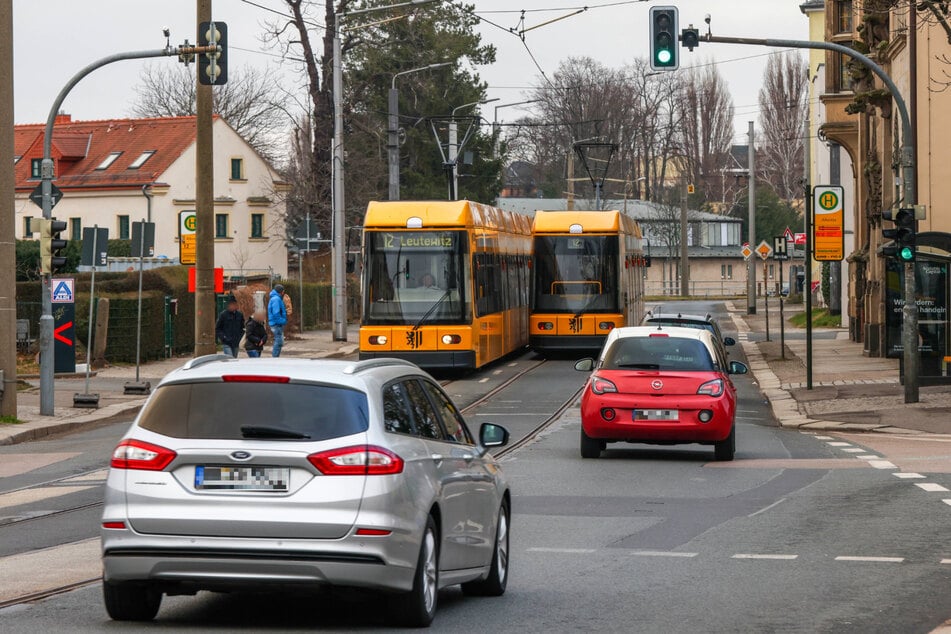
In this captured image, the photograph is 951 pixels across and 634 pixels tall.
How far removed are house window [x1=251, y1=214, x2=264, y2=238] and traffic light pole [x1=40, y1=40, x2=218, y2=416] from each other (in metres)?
60.5

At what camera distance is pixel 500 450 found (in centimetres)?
2022

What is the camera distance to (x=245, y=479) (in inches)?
315

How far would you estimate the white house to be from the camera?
82.6 m

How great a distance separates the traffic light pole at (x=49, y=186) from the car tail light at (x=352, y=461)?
1791 cm

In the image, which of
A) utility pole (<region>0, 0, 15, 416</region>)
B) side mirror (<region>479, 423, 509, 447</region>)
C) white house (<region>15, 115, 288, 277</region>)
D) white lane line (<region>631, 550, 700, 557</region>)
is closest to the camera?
side mirror (<region>479, 423, 509, 447</region>)

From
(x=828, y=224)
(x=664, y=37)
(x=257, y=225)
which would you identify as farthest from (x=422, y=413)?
(x=257, y=225)

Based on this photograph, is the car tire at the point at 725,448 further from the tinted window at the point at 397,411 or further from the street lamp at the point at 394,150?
the street lamp at the point at 394,150

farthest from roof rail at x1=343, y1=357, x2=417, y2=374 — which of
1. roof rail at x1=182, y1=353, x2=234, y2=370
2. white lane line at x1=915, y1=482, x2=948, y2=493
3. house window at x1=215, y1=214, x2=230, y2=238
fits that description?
house window at x1=215, y1=214, x2=230, y2=238

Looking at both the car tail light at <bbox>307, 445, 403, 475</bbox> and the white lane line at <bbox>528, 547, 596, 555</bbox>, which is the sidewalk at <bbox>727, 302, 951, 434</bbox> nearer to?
the white lane line at <bbox>528, 547, 596, 555</bbox>

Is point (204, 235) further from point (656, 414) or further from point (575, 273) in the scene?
point (575, 273)

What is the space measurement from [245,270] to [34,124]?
48.6 ft

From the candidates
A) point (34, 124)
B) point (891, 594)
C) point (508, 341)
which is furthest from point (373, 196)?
point (891, 594)

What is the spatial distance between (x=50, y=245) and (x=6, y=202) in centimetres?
115

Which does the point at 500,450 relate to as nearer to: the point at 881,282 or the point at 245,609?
the point at 245,609
